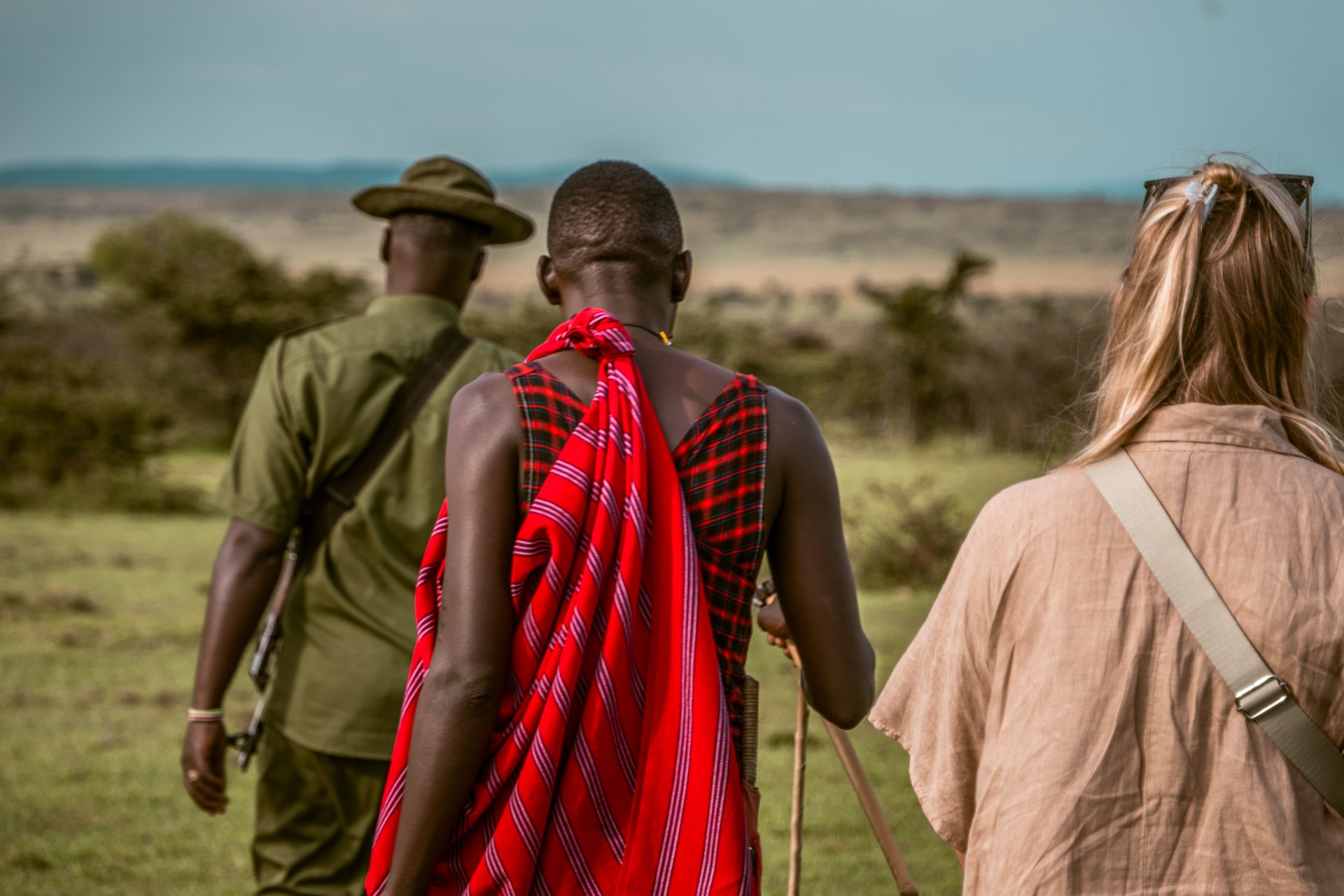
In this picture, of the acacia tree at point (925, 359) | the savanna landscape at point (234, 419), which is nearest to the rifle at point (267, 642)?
the savanna landscape at point (234, 419)

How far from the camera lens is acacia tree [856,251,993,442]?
3478cm

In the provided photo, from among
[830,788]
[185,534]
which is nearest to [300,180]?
[185,534]

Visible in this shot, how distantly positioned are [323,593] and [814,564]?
1650 millimetres

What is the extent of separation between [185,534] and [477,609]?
15.5 metres

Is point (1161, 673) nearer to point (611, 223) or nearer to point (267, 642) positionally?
point (611, 223)

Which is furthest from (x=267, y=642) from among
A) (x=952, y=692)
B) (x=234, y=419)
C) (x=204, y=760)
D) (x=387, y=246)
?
(x=234, y=419)

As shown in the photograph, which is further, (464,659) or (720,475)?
(720,475)

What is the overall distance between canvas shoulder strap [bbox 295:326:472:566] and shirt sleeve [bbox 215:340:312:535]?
0.05m

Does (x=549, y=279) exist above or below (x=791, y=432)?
above

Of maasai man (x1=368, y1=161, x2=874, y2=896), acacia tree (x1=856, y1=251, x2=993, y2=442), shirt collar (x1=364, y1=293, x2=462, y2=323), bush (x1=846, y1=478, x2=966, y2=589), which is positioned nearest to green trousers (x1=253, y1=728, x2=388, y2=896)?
shirt collar (x1=364, y1=293, x2=462, y2=323)

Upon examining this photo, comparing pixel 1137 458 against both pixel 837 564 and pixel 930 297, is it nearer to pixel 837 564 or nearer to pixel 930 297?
pixel 837 564

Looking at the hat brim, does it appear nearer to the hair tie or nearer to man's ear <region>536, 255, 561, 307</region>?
man's ear <region>536, 255, 561, 307</region>

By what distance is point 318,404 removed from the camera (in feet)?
10.9

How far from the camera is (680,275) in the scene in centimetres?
224
